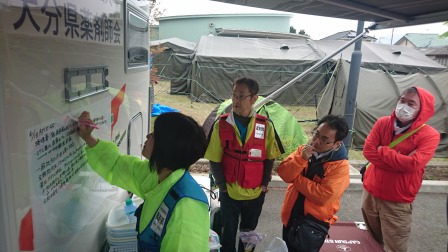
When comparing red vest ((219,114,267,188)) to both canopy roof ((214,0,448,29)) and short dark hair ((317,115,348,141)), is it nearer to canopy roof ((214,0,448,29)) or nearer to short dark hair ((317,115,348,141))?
short dark hair ((317,115,348,141))

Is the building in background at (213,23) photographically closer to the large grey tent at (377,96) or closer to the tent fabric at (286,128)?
the large grey tent at (377,96)

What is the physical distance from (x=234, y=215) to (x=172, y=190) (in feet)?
5.02

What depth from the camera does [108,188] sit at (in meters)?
1.91

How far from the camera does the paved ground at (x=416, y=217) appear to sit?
3666 mm

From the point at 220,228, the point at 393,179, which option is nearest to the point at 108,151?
the point at 220,228

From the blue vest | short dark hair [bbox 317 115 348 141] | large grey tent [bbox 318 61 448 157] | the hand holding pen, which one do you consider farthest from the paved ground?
large grey tent [bbox 318 61 448 157]

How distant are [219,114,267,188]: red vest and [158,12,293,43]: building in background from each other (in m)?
24.2

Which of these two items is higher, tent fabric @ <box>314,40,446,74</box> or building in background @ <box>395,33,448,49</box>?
building in background @ <box>395,33,448,49</box>

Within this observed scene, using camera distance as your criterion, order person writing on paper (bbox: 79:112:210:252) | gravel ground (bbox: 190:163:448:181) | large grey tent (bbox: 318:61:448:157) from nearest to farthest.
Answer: person writing on paper (bbox: 79:112:210:252) < gravel ground (bbox: 190:163:448:181) < large grey tent (bbox: 318:61:448:157)

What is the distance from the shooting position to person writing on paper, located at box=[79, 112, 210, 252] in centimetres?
117

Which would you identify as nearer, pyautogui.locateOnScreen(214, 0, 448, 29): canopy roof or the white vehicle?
the white vehicle

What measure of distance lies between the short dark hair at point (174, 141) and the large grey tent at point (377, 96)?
732 cm

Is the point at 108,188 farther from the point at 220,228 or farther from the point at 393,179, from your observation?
the point at 393,179

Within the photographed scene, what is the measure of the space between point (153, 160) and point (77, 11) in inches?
27.5
